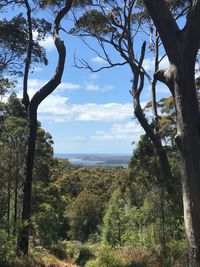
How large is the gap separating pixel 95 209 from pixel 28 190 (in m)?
31.9

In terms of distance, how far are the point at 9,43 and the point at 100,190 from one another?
38759 mm

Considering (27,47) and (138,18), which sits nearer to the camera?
(27,47)

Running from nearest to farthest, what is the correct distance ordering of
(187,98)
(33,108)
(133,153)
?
(187,98) → (33,108) → (133,153)

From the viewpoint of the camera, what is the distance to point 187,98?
23.4ft

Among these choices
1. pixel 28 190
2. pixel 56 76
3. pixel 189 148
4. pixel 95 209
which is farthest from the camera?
pixel 95 209

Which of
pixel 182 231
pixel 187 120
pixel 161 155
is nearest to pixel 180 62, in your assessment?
pixel 187 120

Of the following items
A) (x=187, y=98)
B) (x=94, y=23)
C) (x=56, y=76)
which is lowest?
(x=187, y=98)

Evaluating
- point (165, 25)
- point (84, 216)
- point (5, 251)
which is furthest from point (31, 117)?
point (84, 216)

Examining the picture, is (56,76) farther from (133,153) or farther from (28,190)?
(133,153)

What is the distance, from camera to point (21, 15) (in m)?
15.4

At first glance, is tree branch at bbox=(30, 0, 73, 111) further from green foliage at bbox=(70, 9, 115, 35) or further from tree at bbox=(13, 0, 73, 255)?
green foliage at bbox=(70, 9, 115, 35)

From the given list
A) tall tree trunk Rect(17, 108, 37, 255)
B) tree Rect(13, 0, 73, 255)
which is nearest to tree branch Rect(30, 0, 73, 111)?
tree Rect(13, 0, 73, 255)

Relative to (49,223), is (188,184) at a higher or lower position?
higher

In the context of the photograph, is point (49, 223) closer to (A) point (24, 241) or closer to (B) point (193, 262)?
(A) point (24, 241)
